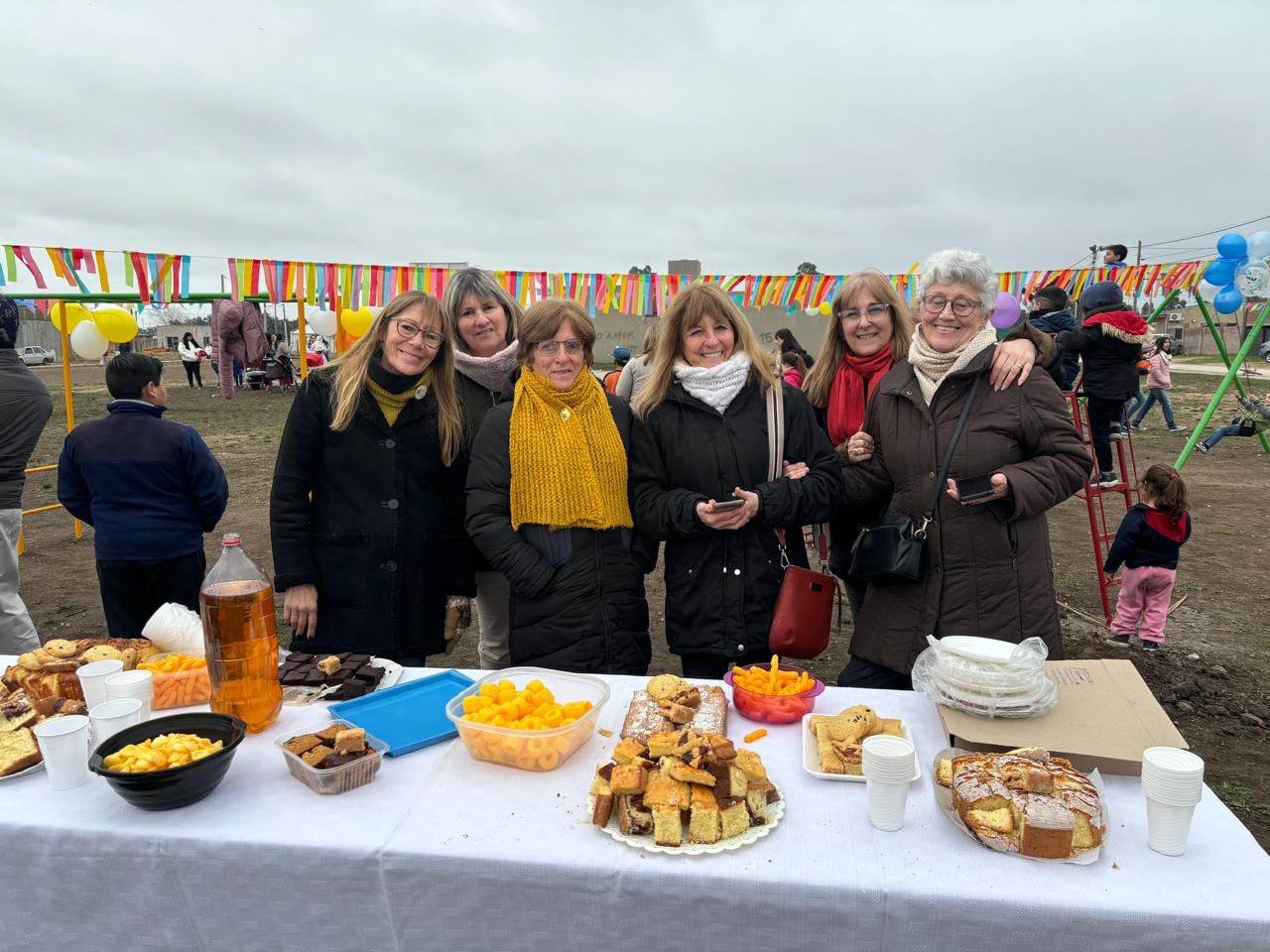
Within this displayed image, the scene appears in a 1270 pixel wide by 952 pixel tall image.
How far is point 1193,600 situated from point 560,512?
5393 millimetres

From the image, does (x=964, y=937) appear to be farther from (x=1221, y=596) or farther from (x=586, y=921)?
(x=1221, y=596)

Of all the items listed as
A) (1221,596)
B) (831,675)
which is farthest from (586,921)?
(1221,596)

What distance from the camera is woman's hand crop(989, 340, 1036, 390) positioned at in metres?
2.48

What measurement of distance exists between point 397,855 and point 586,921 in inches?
14.7

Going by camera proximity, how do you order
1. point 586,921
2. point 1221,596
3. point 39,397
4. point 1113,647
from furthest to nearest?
point 1221,596, point 1113,647, point 39,397, point 586,921

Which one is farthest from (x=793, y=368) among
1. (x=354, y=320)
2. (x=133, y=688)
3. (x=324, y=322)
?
(x=133, y=688)

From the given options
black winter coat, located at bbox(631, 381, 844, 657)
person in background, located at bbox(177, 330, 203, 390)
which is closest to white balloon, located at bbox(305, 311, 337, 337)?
black winter coat, located at bbox(631, 381, 844, 657)

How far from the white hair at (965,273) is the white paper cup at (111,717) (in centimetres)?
258

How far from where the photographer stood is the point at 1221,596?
5660 millimetres

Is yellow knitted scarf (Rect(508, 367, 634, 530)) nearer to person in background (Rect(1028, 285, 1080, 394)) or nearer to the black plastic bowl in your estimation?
the black plastic bowl

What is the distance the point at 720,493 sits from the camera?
262 cm

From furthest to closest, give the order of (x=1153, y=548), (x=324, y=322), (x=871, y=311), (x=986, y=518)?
(x=324, y=322)
(x=1153, y=548)
(x=871, y=311)
(x=986, y=518)

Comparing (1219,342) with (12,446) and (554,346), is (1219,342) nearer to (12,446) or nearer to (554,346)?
(554,346)

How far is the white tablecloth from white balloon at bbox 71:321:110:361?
680 cm
